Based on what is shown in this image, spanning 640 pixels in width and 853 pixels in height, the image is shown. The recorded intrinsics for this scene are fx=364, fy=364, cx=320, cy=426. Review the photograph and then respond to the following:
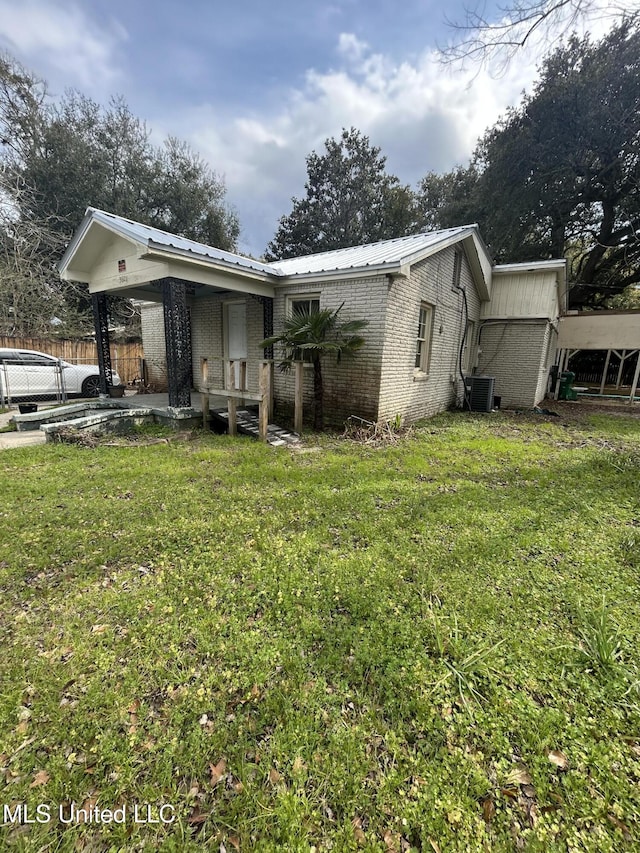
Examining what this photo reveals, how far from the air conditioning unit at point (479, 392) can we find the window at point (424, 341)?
2.47 m

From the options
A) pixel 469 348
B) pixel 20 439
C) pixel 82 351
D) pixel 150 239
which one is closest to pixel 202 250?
pixel 150 239

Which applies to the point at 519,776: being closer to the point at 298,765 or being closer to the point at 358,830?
the point at 358,830

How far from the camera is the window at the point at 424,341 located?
357 inches

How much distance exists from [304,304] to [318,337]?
180 cm

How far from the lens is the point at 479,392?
36.1ft

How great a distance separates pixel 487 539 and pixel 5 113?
25.0 meters

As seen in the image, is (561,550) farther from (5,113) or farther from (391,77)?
(5,113)

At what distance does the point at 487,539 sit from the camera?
11.3 feet

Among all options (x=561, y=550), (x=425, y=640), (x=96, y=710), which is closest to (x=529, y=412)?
(x=561, y=550)

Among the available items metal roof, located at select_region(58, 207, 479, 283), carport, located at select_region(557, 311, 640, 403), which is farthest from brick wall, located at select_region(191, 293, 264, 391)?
carport, located at select_region(557, 311, 640, 403)

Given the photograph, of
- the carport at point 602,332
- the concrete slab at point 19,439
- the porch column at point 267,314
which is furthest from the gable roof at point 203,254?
the carport at point 602,332

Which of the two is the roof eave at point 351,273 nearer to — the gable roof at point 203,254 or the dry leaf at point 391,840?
the gable roof at point 203,254

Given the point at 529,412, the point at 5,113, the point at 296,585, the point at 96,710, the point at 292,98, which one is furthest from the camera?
the point at 5,113

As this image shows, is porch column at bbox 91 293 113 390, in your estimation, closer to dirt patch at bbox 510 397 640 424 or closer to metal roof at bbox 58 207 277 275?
metal roof at bbox 58 207 277 275
